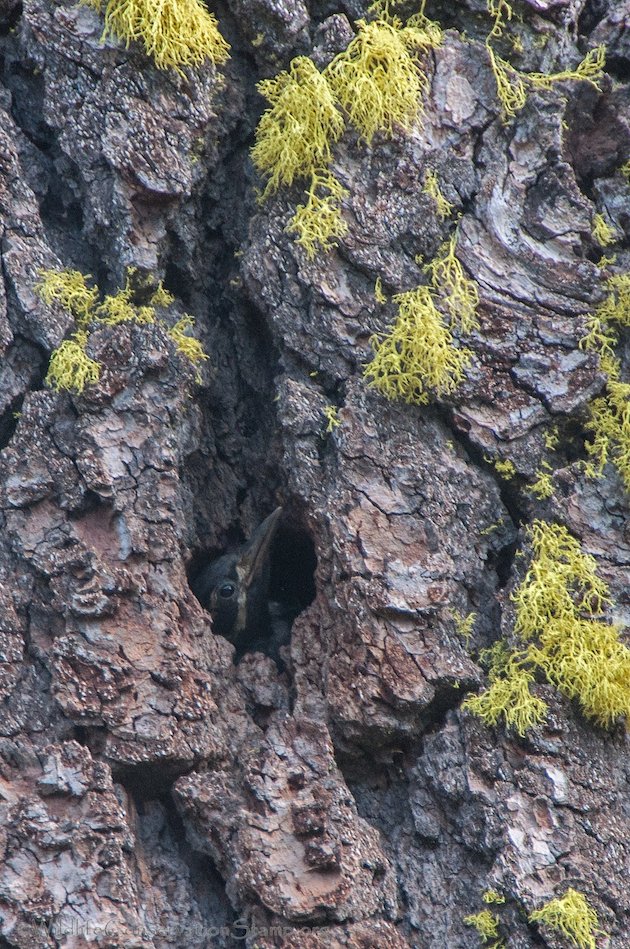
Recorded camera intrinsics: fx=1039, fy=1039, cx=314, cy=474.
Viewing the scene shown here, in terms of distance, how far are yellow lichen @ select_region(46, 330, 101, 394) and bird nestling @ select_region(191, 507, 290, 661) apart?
3.78ft

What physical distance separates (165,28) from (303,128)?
0.74 metres

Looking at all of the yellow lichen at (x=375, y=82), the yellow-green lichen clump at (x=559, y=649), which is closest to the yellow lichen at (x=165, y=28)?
the yellow lichen at (x=375, y=82)

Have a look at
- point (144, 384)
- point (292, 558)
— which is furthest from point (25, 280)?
point (292, 558)

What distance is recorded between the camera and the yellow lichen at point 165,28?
457cm

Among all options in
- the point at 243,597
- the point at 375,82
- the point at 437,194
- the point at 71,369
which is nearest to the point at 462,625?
the point at 243,597

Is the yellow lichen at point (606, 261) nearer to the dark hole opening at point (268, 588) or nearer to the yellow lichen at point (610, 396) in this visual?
the yellow lichen at point (610, 396)

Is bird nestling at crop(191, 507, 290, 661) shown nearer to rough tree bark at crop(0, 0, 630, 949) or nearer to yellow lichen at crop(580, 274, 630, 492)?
rough tree bark at crop(0, 0, 630, 949)

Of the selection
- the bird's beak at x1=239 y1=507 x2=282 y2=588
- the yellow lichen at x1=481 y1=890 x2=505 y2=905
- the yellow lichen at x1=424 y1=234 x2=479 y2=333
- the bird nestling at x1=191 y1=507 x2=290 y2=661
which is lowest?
the yellow lichen at x1=481 y1=890 x2=505 y2=905

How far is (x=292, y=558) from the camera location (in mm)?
5512

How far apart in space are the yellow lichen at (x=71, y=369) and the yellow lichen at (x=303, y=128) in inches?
45.8

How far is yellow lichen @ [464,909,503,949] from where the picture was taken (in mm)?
4043

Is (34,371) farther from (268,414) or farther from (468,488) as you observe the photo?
(468,488)

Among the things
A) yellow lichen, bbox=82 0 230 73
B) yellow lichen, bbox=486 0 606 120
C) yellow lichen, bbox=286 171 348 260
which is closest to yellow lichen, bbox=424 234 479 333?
yellow lichen, bbox=286 171 348 260

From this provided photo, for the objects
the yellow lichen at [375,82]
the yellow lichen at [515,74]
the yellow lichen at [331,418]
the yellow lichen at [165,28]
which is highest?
the yellow lichen at [515,74]
